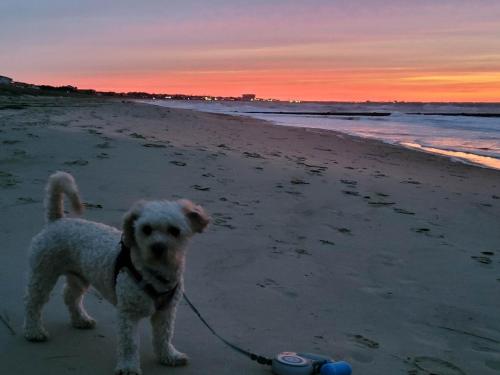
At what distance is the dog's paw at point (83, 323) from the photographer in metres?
3.63

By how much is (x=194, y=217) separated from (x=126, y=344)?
883 mm

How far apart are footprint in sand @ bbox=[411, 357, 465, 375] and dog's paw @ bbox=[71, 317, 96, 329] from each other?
2.32 m

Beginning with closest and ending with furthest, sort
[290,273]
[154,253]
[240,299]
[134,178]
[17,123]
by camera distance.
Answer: [154,253]
[240,299]
[290,273]
[134,178]
[17,123]

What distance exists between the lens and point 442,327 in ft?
13.3

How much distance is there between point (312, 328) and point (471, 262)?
266 centimetres

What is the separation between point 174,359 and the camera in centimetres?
A: 324

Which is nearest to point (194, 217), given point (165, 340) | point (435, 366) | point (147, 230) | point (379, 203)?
point (147, 230)

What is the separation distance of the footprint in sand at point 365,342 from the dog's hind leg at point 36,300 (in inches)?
88.1

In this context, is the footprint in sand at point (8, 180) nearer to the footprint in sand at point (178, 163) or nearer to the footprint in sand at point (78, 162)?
the footprint in sand at point (78, 162)

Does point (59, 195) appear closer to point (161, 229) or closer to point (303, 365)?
point (161, 229)

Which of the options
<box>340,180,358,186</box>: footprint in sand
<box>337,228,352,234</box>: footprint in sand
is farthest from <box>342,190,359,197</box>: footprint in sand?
<box>337,228,352,234</box>: footprint in sand

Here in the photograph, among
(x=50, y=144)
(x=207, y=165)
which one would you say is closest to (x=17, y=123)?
(x=50, y=144)

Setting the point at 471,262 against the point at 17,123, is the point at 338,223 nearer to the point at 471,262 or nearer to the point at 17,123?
the point at 471,262

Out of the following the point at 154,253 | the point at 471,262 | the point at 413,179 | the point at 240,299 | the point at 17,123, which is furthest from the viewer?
the point at 17,123
